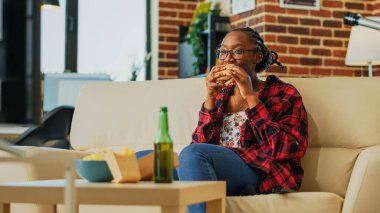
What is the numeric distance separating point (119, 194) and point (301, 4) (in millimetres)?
4137

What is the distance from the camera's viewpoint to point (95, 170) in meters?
2.20

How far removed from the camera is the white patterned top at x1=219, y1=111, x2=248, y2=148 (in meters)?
3.05

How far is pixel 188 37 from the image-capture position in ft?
22.9

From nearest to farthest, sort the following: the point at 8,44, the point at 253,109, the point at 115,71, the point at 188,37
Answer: the point at 8,44 → the point at 253,109 → the point at 188,37 → the point at 115,71

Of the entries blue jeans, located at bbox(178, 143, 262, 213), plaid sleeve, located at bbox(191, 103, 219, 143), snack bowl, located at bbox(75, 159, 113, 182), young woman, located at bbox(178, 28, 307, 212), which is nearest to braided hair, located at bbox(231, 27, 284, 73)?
young woman, located at bbox(178, 28, 307, 212)

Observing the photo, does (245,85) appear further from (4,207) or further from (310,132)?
(4,207)

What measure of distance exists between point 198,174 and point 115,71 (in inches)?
193

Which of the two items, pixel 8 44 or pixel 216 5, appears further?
pixel 216 5

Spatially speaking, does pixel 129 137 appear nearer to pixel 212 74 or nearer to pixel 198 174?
pixel 212 74

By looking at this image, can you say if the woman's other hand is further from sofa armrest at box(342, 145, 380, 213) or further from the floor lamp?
the floor lamp

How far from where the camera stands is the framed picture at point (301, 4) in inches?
227

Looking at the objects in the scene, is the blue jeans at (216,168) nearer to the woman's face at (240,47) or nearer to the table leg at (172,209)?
the woman's face at (240,47)

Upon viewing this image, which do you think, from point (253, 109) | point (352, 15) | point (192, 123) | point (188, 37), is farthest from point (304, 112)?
point (188, 37)

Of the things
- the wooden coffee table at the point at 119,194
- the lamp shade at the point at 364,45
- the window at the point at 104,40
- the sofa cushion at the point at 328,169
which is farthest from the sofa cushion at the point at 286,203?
the window at the point at 104,40
